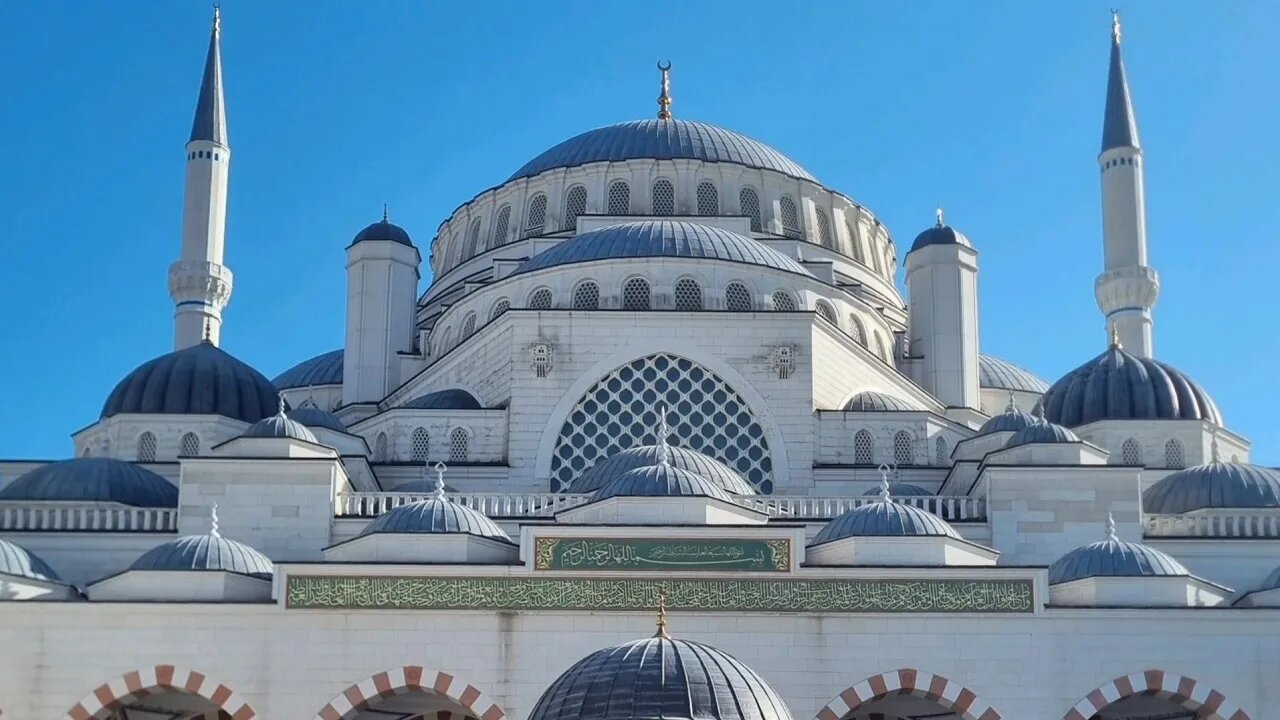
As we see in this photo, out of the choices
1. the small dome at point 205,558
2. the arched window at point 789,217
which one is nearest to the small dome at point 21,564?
the small dome at point 205,558

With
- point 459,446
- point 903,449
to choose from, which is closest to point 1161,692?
point 903,449

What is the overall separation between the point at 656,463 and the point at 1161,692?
6.47m

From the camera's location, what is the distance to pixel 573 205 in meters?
38.9

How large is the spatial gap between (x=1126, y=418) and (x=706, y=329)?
6.14 m

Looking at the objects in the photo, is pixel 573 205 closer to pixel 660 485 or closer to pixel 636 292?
pixel 636 292

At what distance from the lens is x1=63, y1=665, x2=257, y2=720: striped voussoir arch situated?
25453 millimetres

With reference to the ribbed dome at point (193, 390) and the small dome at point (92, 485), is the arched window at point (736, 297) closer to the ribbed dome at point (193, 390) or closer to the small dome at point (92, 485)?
the ribbed dome at point (193, 390)

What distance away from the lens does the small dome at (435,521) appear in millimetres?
26625

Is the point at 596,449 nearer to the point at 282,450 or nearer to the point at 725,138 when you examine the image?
the point at 282,450

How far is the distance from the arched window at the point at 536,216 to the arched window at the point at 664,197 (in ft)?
6.34

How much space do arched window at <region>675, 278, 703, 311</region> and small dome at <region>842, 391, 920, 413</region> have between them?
8.54 ft

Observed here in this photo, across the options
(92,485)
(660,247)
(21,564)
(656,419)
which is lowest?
(21,564)

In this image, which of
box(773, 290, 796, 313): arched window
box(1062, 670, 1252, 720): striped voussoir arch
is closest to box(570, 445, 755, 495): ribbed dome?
box(773, 290, 796, 313): arched window

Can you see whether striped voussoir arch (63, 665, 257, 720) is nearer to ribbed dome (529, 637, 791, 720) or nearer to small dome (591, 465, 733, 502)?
small dome (591, 465, 733, 502)
